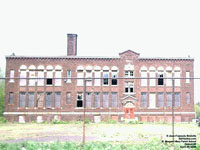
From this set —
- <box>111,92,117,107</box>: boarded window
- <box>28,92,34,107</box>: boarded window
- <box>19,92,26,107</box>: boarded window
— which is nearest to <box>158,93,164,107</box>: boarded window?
<box>111,92,117,107</box>: boarded window

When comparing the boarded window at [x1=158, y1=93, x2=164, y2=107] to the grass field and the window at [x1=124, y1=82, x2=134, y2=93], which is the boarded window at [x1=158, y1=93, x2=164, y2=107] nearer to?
the window at [x1=124, y1=82, x2=134, y2=93]

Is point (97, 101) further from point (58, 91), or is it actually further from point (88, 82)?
point (58, 91)

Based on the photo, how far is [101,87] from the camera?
124ft

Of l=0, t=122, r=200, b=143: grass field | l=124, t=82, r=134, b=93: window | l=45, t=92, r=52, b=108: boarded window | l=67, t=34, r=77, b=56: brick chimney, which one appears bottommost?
l=0, t=122, r=200, b=143: grass field

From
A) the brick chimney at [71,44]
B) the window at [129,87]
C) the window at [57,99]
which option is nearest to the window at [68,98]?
the window at [57,99]

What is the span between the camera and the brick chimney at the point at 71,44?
39531mm

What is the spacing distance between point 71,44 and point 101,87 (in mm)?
8677

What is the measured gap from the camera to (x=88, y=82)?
38156mm

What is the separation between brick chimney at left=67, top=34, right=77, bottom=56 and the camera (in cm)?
3953

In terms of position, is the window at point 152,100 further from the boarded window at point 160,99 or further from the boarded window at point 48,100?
the boarded window at point 48,100

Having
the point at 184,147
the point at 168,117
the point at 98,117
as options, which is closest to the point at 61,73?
the point at 98,117

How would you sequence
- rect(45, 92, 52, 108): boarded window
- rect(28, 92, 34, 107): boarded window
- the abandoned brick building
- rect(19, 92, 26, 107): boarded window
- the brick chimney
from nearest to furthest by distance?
rect(45, 92, 52, 108): boarded window → rect(28, 92, 34, 107): boarded window → the abandoned brick building → rect(19, 92, 26, 107): boarded window → the brick chimney

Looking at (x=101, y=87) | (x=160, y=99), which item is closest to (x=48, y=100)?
(x=101, y=87)

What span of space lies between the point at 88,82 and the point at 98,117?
18.8 ft
